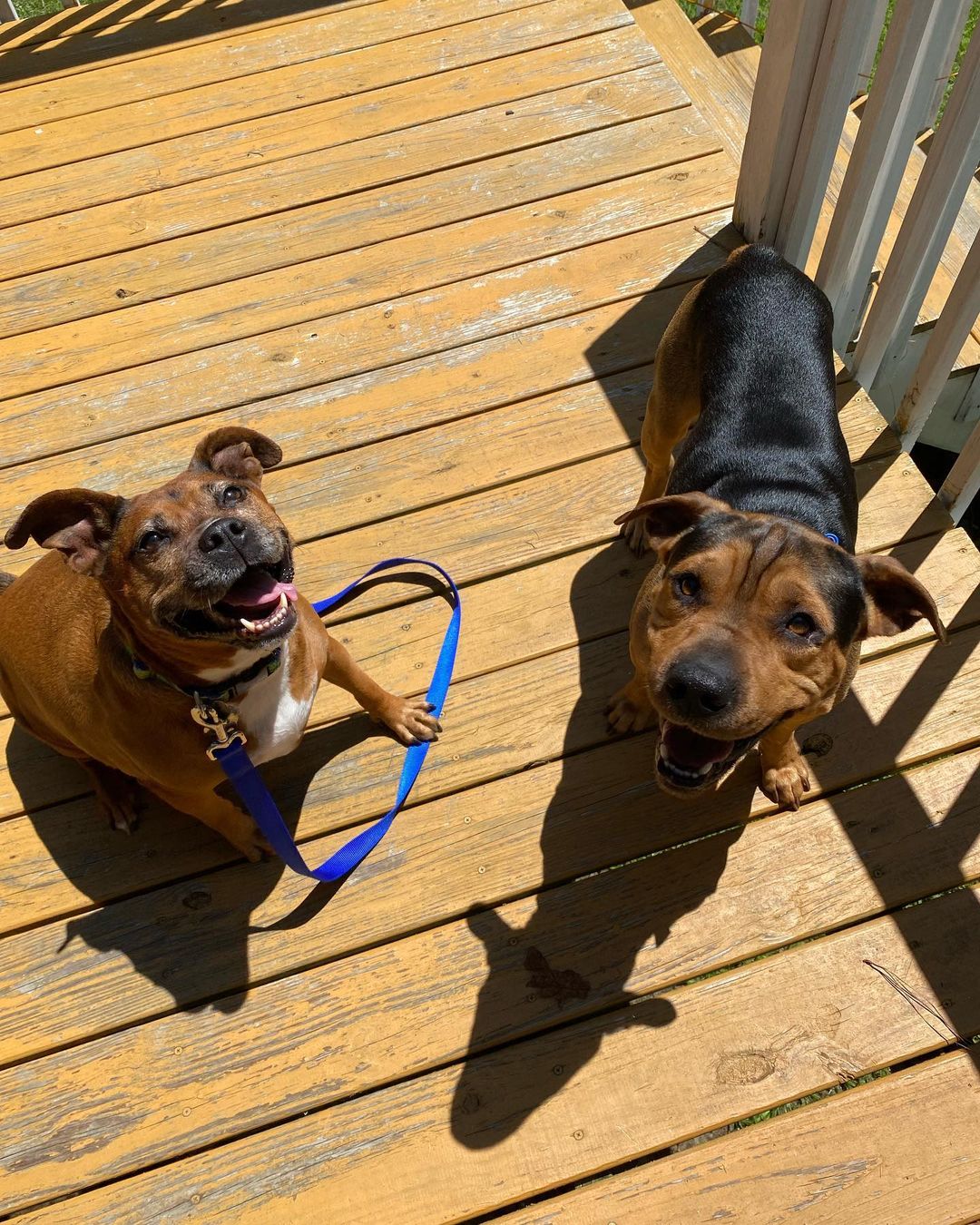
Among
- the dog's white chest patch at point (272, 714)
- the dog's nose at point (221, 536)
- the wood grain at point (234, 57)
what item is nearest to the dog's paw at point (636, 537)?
the dog's white chest patch at point (272, 714)

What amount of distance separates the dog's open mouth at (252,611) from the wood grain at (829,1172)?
1746 mm

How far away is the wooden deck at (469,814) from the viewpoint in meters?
2.77

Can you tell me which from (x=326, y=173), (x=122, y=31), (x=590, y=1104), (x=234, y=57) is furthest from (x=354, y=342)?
(x=590, y=1104)

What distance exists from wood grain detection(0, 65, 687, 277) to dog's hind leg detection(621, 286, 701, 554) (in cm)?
185

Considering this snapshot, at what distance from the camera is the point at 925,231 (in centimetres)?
351

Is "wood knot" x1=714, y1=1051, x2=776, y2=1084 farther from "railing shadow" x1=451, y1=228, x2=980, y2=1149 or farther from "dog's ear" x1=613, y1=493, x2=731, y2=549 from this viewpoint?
"dog's ear" x1=613, y1=493, x2=731, y2=549

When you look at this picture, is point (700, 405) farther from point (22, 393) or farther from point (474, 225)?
point (22, 393)

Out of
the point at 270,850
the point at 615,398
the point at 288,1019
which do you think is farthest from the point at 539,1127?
the point at 615,398

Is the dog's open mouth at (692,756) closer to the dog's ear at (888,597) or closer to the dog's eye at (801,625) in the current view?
the dog's eye at (801,625)

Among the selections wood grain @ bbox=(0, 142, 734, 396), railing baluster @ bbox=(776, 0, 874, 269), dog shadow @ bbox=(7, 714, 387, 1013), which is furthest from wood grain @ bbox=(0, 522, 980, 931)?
wood grain @ bbox=(0, 142, 734, 396)

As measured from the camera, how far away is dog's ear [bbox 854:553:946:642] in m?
2.57

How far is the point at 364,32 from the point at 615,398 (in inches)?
115

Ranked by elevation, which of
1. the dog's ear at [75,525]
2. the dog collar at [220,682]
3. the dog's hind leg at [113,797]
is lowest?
the dog's hind leg at [113,797]

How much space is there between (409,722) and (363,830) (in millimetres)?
395
